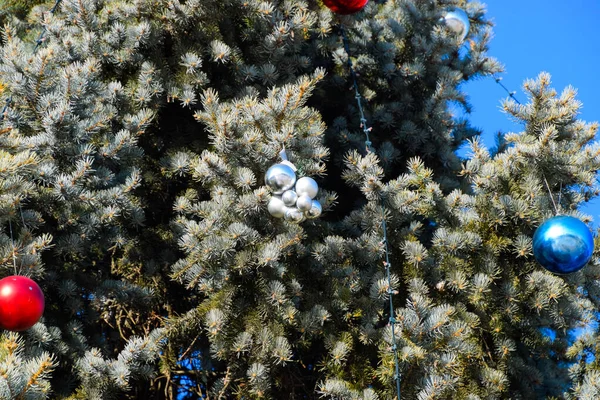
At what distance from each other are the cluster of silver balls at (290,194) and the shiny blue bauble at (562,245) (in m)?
0.63

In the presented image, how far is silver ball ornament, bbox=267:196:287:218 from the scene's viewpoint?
218 centimetres

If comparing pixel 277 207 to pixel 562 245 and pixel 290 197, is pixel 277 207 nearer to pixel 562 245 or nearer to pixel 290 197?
pixel 290 197

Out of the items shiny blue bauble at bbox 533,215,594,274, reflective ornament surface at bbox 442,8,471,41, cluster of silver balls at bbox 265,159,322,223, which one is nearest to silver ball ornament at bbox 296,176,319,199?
cluster of silver balls at bbox 265,159,322,223

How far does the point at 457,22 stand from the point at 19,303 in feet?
6.34

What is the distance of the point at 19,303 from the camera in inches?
75.2

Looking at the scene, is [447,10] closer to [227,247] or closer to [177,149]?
[177,149]

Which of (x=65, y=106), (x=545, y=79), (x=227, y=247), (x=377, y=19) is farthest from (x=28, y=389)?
(x=377, y=19)

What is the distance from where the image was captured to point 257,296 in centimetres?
225

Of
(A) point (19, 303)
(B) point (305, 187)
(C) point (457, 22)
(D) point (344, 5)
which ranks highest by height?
(C) point (457, 22)

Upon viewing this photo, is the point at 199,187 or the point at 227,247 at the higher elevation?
the point at 199,187

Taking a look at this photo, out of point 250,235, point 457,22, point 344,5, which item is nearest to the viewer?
point 250,235

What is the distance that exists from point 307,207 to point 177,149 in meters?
0.74

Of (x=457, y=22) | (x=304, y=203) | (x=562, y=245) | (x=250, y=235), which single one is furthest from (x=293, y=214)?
(x=457, y=22)

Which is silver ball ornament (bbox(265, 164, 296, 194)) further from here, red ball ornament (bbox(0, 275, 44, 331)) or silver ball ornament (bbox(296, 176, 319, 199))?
red ball ornament (bbox(0, 275, 44, 331))
